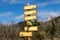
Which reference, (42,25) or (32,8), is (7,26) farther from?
(32,8)

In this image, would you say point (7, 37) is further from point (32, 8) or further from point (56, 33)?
point (32, 8)

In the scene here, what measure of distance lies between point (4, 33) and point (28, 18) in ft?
25.3

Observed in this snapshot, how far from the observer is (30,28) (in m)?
13.0

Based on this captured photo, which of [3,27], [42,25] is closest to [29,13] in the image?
[3,27]

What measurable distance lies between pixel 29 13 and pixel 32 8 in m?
0.32

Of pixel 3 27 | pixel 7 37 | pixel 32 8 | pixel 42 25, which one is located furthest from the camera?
pixel 42 25

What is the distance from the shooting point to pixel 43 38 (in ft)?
67.6

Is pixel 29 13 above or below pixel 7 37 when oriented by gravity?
above

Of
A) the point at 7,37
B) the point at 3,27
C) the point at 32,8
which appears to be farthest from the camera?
the point at 3,27

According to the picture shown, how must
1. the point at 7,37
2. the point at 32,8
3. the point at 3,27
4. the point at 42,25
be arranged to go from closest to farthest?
the point at 32,8
the point at 7,37
the point at 3,27
the point at 42,25

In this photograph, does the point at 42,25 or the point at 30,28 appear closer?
the point at 30,28

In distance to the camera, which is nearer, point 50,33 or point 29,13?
point 29,13

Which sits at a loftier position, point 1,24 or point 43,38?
point 1,24

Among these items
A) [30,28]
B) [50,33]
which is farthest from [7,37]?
[30,28]
